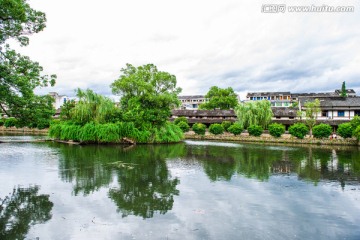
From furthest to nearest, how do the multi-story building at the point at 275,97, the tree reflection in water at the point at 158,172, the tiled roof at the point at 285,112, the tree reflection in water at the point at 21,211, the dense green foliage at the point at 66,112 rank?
the multi-story building at the point at 275,97 → the tiled roof at the point at 285,112 → the dense green foliage at the point at 66,112 → the tree reflection in water at the point at 158,172 → the tree reflection in water at the point at 21,211

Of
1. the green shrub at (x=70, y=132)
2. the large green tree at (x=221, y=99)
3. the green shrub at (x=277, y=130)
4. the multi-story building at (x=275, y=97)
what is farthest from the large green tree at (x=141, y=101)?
the multi-story building at (x=275, y=97)

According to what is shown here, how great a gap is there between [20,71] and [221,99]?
67289mm

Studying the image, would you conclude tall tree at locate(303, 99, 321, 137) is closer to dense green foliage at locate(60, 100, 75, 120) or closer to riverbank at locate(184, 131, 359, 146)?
riverbank at locate(184, 131, 359, 146)

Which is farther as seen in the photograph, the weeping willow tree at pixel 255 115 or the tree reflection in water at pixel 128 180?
the weeping willow tree at pixel 255 115

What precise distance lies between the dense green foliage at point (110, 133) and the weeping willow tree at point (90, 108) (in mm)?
958

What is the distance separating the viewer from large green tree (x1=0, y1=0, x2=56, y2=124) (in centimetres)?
1049

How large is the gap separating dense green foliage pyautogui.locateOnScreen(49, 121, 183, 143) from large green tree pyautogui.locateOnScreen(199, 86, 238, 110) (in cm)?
3653

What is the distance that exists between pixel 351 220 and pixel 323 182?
691 centimetres

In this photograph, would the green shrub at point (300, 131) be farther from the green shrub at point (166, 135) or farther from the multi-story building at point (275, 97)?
the multi-story building at point (275, 97)

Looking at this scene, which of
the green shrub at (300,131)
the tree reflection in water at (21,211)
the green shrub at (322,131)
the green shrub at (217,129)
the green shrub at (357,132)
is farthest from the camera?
the green shrub at (217,129)

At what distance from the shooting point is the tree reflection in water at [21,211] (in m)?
10.1

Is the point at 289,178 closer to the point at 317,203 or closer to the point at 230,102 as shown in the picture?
the point at 317,203

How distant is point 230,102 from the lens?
76250 millimetres

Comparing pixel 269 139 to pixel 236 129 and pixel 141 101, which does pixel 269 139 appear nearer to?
pixel 236 129
